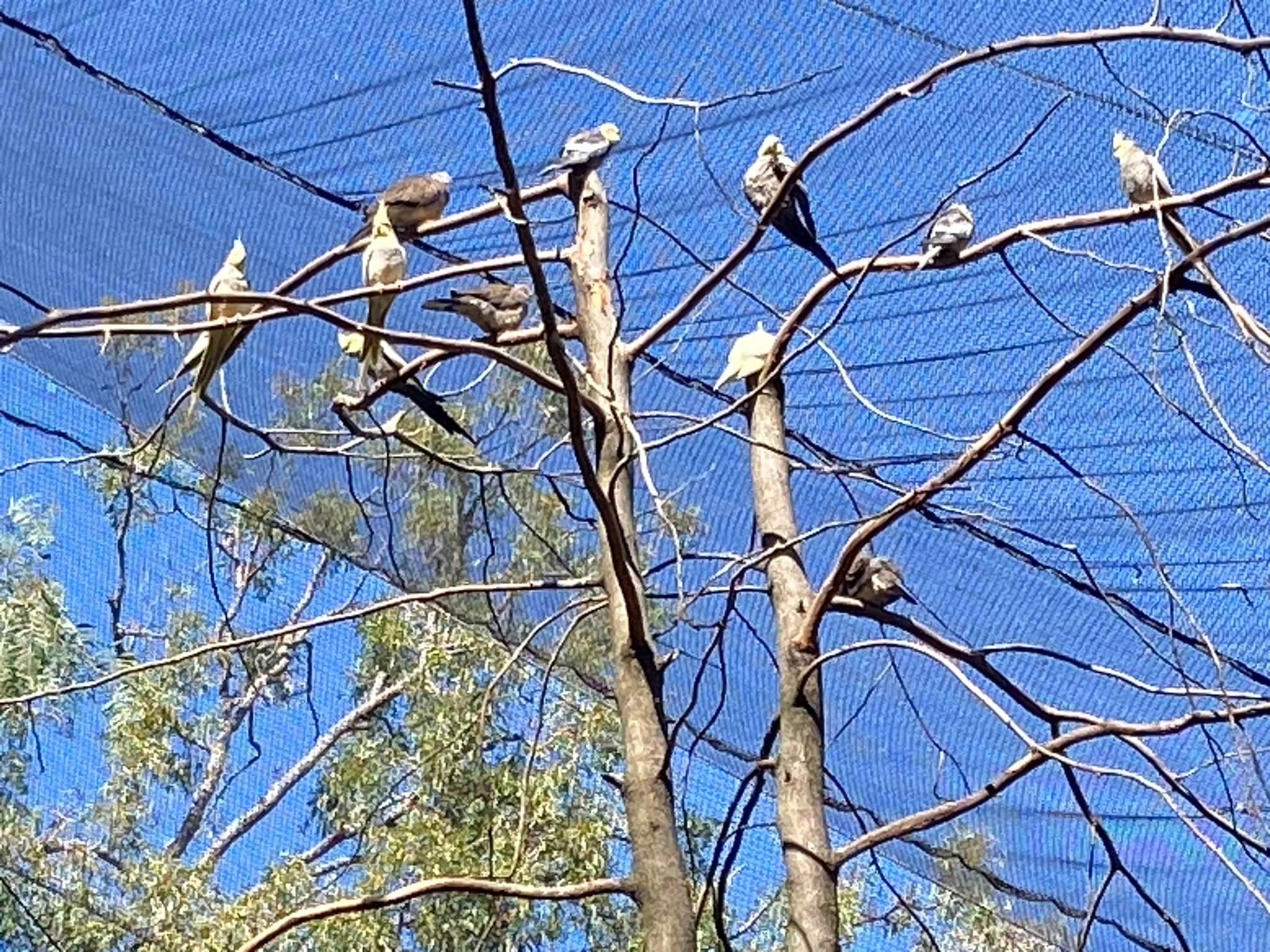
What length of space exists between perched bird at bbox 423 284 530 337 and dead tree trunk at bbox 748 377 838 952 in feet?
1.59

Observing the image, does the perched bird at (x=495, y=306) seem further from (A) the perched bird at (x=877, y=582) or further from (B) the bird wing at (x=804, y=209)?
(A) the perched bird at (x=877, y=582)

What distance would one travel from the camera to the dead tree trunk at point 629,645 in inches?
79.6

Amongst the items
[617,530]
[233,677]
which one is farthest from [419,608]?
[617,530]

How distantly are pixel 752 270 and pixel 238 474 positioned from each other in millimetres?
1229

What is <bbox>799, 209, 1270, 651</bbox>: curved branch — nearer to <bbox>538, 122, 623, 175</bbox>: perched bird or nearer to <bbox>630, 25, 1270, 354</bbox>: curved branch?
<bbox>630, 25, 1270, 354</bbox>: curved branch

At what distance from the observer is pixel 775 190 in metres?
2.73

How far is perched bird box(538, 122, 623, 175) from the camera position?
2.53m

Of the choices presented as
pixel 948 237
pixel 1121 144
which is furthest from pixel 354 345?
pixel 1121 144

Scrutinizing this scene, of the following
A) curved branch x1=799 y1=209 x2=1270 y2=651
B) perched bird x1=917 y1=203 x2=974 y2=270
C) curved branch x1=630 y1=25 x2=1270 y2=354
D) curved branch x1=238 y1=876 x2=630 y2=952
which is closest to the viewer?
curved branch x1=630 y1=25 x2=1270 y2=354

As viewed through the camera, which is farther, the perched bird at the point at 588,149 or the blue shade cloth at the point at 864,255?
the blue shade cloth at the point at 864,255

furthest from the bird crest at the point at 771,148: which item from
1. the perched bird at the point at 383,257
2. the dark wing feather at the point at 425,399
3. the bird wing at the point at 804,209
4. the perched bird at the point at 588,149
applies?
the dark wing feather at the point at 425,399

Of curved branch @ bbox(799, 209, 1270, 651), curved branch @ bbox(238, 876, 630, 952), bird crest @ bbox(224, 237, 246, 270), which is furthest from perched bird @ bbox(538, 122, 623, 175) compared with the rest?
curved branch @ bbox(238, 876, 630, 952)

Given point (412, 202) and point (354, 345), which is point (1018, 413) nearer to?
point (354, 345)

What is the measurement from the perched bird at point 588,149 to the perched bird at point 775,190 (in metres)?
0.23
